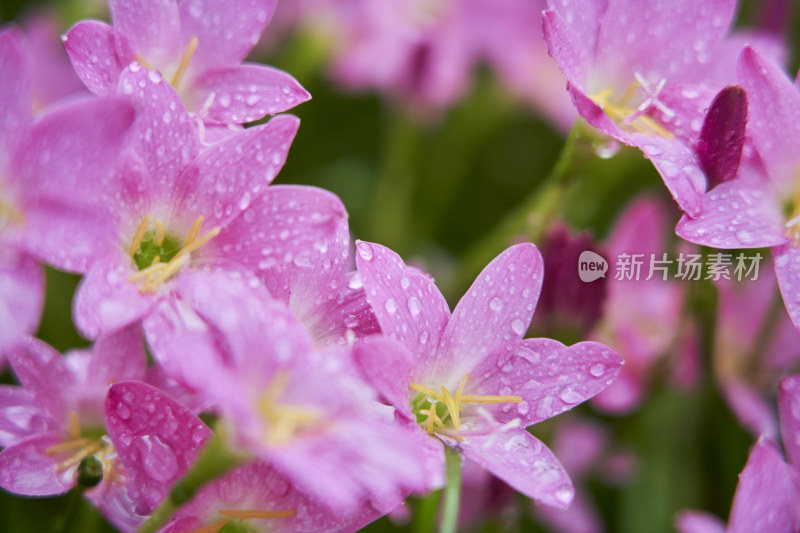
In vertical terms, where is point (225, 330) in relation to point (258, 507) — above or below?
above

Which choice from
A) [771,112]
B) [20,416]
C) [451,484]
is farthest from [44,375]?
[771,112]

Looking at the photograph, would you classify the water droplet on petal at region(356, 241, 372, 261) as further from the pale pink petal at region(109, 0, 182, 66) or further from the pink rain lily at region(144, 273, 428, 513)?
the pale pink petal at region(109, 0, 182, 66)

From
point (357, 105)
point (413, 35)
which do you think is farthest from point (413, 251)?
point (357, 105)

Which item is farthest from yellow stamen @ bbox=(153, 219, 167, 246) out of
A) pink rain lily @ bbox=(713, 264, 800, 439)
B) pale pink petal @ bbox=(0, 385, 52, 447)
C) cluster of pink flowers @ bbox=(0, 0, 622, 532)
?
pink rain lily @ bbox=(713, 264, 800, 439)

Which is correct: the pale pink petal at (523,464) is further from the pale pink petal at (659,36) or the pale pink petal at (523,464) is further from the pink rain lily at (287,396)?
the pale pink petal at (659,36)

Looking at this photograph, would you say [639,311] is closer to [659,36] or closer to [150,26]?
[659,36]

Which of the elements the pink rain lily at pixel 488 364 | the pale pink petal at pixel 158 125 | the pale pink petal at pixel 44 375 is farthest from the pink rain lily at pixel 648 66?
the pale pink petal at pixel 44 375
